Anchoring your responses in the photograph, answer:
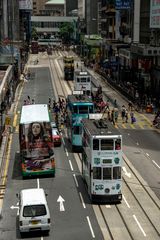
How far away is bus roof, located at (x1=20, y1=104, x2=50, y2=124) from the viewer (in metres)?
34.7

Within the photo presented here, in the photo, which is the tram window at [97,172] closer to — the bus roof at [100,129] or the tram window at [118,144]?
the tram window at [118,144]

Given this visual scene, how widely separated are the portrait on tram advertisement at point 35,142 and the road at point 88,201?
1.43 meters

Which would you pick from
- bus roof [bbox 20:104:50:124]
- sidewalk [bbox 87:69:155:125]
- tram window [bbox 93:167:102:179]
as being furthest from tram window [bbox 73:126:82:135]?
sidewalk [bbox 87:69:155:125]

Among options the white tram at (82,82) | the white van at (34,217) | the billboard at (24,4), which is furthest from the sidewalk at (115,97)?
the billboard at (24,4)

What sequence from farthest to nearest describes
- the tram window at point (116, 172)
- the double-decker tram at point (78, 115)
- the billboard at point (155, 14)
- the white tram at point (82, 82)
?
the billboard at point (155, 14) → the white tram at point (82, 82) → the double-decker tram at point (78, 115) → the tram window at point (116, 172)

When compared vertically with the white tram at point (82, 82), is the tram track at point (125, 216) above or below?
below

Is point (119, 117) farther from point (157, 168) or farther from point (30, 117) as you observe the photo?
point (30, 117)

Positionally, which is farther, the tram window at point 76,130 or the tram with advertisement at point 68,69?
the tram with advertisement at point 68,69

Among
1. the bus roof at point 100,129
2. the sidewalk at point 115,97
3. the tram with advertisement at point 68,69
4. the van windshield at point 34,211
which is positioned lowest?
the sidewalk at point 115,97

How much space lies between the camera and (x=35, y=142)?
34156 mm

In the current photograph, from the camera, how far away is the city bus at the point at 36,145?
3422 cm

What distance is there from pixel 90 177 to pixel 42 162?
5.50m

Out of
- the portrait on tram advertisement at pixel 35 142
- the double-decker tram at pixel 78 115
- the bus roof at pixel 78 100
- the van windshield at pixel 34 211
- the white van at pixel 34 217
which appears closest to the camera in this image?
the white van at pixel 34 217

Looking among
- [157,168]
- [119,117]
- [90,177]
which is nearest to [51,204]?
[90,177]
